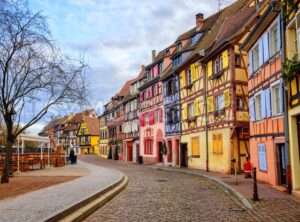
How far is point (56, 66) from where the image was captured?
16.5m

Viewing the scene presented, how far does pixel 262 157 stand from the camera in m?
17.9

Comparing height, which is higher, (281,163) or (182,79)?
(182,79)

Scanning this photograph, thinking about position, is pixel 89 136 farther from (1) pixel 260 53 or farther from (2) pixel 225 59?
(1) pixel 260 53

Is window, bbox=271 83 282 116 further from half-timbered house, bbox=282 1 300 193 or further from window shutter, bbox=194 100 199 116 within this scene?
window shutter, bbox=194 100 199 116

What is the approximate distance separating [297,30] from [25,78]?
36.3ft

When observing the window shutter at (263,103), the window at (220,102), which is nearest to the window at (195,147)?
the window at (220,102)

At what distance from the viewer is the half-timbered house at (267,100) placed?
50.3 ft

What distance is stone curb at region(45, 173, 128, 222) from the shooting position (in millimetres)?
9295

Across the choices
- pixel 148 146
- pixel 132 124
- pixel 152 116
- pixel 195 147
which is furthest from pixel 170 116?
pixel 132 124

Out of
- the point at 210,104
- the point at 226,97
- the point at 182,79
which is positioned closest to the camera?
the point at 226,97

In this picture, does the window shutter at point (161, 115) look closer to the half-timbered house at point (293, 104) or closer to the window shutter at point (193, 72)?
the window shutter at point (193, 72)

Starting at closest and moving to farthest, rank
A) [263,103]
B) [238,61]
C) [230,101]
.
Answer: [263,103] → [230,101] → [238,61]

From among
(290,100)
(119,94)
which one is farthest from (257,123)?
(119,94)

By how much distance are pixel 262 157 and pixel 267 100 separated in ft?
9.13
